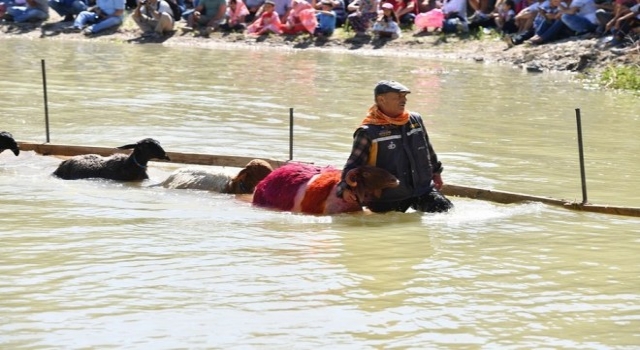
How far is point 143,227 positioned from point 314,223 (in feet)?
3.96

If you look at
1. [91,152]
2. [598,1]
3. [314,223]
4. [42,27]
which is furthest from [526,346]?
[42,27]

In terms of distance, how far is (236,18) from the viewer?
27.4 m

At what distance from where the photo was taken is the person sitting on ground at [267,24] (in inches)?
1046

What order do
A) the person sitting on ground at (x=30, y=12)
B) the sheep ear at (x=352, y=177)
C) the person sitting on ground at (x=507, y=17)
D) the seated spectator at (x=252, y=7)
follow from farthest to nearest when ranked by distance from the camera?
the person sitting on ground at (x=30, y=12) → the seated spectator at (x=252, y=7) → the person sitting on ground at (x=507, y=17) → the sheep ear at (x=352, y=177)

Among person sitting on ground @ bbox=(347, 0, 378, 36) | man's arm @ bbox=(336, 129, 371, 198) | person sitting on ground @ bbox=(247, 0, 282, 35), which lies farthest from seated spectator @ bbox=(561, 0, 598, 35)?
man's arm @ bbox=(336, 129, 371, 198)

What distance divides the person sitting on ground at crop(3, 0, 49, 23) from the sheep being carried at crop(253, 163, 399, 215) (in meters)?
20.7

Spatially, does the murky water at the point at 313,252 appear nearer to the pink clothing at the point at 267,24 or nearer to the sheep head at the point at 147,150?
the sheep head at the point at 147,150

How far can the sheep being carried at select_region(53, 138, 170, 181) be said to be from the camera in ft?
35.4

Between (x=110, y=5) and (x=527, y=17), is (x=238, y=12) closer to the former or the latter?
(x=110, y=5)

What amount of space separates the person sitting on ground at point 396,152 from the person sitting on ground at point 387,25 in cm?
1574

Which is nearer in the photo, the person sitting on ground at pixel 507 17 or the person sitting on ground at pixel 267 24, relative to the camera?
the person sitting on ground at pixel 507 17

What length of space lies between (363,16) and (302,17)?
1.40 m

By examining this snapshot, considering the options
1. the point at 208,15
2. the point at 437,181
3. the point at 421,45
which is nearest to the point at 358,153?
the point at 437,181

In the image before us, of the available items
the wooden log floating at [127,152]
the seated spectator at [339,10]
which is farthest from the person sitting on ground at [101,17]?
the wooden log floating at [127,152]
